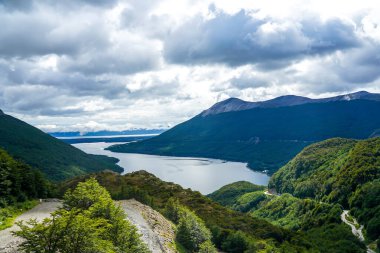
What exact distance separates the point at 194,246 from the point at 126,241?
20349mm

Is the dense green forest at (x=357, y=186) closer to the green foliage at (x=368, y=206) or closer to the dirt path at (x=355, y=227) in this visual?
the green foliage at (x=368, y=206)

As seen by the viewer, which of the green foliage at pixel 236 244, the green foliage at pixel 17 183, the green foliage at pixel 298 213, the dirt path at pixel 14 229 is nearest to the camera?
the dirt path at pixel 14 229

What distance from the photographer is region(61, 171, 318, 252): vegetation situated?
205 ft

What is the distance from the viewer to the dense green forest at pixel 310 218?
94312mm

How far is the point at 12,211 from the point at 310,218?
109673mm

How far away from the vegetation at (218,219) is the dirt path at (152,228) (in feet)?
27.7

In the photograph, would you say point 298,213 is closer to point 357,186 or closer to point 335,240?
point 357,186

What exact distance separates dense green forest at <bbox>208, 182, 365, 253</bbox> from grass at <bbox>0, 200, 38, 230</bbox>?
207ft

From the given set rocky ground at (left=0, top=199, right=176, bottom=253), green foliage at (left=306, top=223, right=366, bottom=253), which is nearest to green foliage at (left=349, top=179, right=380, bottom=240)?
green foliage at (left=306, top=223, right=366, bottom=253)

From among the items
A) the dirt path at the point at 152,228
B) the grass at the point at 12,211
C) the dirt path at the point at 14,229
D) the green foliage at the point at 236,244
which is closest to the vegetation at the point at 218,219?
the green foliage at the point at 236,244

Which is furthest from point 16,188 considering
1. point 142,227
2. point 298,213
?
point 298,213

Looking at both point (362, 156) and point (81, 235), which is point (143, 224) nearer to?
point (81, 235)

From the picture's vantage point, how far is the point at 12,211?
51.7 metres

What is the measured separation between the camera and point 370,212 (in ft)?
390
